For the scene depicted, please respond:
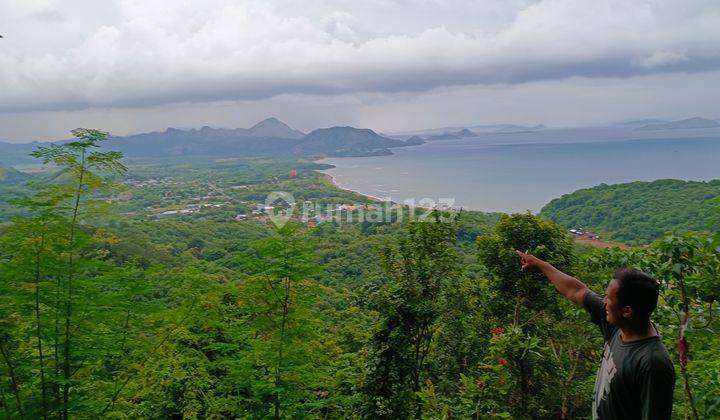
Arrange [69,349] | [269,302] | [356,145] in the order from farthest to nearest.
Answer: [356,145], [269,302], [69,349]

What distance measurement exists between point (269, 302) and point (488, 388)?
232 centimetres

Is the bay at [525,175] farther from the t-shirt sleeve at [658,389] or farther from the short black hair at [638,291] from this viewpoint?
the t-shirt sleeve at [658,389]

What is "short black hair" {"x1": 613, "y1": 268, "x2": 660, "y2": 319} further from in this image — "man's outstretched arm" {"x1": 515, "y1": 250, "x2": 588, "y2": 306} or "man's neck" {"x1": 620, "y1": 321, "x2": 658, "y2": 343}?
"man's outstretched arm" {"x1": 515, "y1": 250, "x2": 588, "y2": 306}

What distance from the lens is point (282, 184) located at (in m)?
86.3

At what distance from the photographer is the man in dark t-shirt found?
1589 mm

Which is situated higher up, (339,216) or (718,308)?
(718,308)

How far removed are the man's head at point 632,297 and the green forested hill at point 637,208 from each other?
3694cm

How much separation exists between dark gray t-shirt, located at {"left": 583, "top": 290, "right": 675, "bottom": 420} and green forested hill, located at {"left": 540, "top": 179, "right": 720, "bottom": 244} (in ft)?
121

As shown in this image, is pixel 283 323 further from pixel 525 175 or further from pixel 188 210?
pixel 525 175

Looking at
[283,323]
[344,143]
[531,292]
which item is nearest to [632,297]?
[283,323]

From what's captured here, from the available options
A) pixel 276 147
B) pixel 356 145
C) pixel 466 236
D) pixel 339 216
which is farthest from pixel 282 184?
pixel 276 147

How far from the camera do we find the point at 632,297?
1726 millimetres

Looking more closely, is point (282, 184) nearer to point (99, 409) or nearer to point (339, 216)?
point (339, 216)

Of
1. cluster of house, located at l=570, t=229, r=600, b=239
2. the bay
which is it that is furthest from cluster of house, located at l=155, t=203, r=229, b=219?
cluster of house, located at l=570, t=229, r=600, b=239
